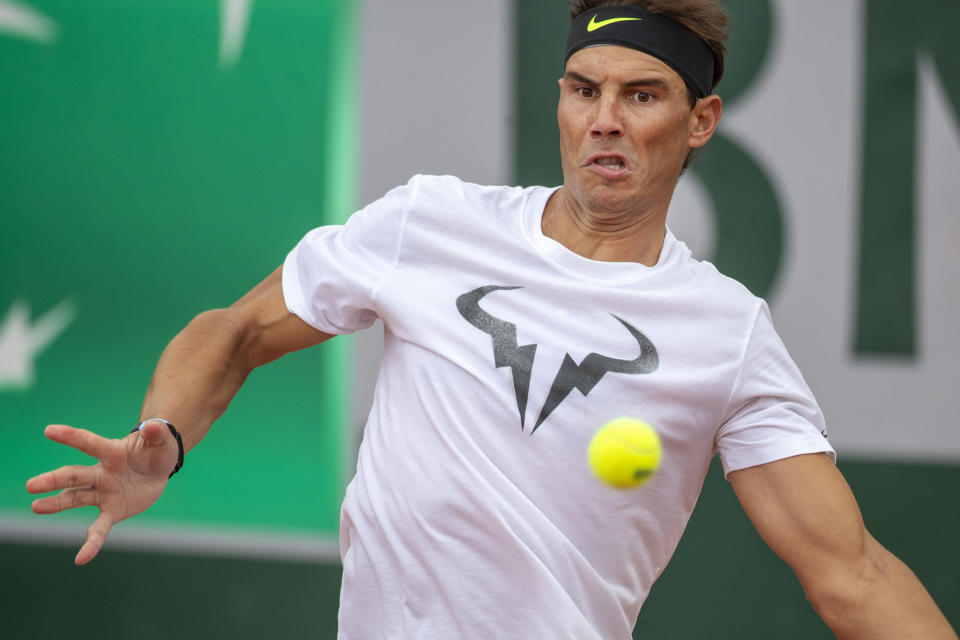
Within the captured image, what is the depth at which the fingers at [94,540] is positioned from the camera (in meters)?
1.94

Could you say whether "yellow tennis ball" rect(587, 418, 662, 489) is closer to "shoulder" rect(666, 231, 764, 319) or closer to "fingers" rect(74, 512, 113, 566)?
"shoulder" rect(666, 231, 764, 319)

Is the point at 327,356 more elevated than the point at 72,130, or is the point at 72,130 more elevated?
the point at 72,130

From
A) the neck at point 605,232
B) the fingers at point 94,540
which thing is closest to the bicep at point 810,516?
the neck at point 605,232

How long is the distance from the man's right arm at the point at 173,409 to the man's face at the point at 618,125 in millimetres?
659

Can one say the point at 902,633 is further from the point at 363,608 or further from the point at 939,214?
the point at 939,214

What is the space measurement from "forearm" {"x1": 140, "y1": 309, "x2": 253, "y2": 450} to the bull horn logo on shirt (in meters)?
0.52

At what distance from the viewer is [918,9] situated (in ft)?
13.0

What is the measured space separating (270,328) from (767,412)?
1.03 meters

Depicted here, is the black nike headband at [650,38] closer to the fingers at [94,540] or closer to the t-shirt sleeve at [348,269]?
the t-shirt sleeve at [348,269]

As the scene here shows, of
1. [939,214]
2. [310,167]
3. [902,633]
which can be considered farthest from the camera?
[310,167]

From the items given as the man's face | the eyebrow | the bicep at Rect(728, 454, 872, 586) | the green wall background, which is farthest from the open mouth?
the green wall background

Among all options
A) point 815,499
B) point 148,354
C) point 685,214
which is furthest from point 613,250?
point 148,354

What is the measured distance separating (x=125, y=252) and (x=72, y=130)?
1.79 ft

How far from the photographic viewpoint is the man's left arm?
2.06m
